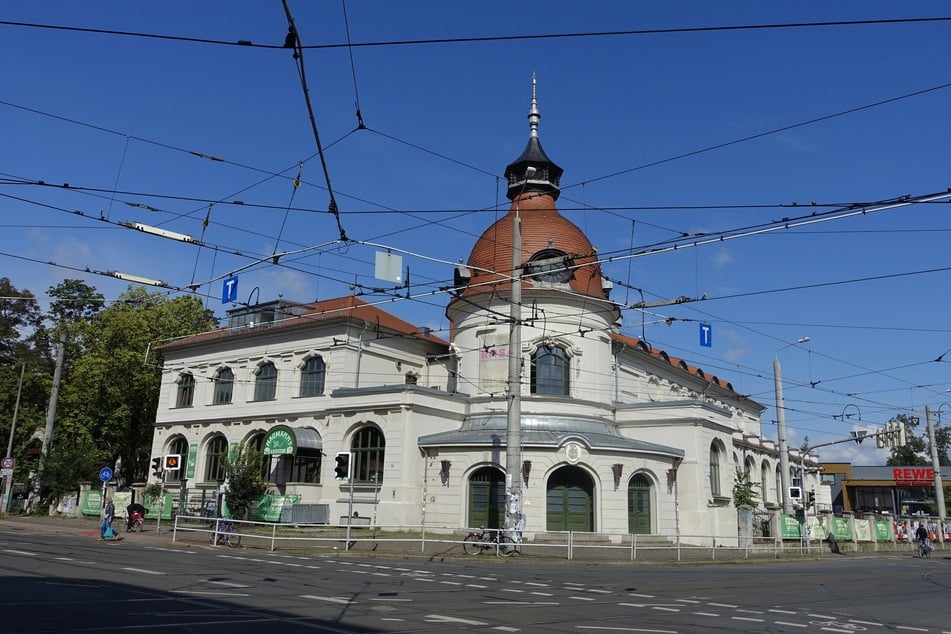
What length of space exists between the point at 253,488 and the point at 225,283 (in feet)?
41.8

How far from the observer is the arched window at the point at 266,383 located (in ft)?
137

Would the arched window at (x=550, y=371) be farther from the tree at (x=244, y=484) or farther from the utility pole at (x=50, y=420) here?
the utility pole at (x=50, y=420)

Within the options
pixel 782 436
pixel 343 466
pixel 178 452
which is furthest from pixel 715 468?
pixel 178 452

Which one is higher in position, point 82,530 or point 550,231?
point 550,231

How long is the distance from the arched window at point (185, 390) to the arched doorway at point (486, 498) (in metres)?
20.9

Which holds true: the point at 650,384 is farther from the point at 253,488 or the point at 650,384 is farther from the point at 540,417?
the point at 253,488

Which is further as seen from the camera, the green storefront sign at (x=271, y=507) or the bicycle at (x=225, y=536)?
the green storefront sign at (x=271, y=507)


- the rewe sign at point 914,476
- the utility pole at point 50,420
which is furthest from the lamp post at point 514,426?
the rewe sign at point 914,476

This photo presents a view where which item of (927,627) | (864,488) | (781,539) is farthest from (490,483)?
(864,488)

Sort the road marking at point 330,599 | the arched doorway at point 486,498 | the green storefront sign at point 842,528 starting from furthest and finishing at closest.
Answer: the green storefront sign at point 842,528 → the arched doorway at point 486,498 → the road marking at point 330,599

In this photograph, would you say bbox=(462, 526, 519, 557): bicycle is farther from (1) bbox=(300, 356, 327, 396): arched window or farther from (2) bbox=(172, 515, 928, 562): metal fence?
(1) bbox=(300, 356, 327, 396): arched window

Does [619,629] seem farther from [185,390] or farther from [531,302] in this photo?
[185,390]

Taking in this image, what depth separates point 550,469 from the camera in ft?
107

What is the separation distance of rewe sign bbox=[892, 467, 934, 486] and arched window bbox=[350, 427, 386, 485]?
66.0 meters
